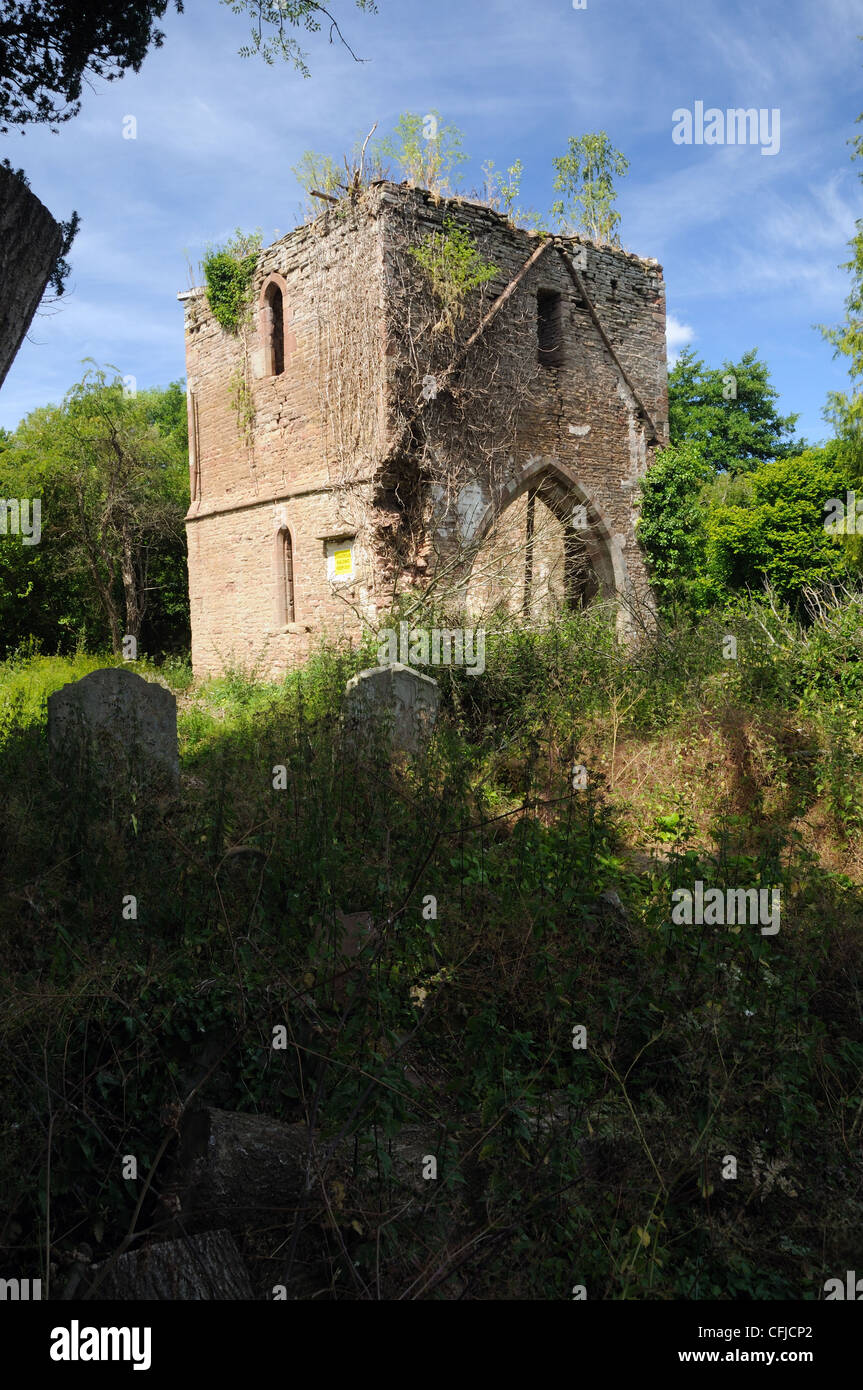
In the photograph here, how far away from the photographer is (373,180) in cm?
1361

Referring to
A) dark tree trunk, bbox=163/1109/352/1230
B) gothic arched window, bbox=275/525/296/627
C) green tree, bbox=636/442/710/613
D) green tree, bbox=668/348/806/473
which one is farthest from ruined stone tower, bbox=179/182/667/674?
green tree, bbox=668/348/806/473

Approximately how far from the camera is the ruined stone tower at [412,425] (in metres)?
13.7

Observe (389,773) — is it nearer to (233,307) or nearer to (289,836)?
(289,836)

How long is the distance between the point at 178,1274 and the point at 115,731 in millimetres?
4849

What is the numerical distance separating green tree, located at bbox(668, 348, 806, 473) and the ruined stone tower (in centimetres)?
1841

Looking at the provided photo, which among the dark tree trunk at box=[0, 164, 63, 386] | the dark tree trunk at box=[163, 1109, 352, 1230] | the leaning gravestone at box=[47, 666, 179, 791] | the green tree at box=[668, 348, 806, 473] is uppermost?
the green tree at box=[668, 348, 806, 473]

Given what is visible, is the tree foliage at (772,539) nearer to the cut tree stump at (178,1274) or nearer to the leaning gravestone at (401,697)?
the leaning gravestone at (401,697)

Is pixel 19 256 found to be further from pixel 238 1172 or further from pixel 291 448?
pixel 291 448

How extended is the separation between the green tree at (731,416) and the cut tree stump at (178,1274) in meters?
34.9

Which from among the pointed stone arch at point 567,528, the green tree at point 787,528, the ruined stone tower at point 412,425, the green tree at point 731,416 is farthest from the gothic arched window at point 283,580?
the green tree at point 731,416

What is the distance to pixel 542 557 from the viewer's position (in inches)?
523

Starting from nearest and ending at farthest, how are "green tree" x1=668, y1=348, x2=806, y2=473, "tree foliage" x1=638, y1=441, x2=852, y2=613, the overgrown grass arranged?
the overgrown grass < "tree foliage" x1=638, y1=441, x2=852, y2=613 < "green tree" x1=668, y1=348, x2=806, y2=473

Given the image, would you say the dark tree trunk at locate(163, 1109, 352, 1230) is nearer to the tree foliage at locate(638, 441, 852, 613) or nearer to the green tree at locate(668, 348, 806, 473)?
the tree foliage at locate(638, 441, 852, 613)

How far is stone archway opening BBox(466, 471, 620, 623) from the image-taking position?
12578 mm
